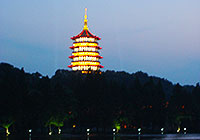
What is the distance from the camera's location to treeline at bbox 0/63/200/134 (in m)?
73.6

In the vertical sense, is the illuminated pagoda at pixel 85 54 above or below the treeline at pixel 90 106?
above

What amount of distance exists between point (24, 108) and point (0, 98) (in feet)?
16.5

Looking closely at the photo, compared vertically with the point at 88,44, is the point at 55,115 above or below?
below

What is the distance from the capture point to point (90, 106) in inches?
3514

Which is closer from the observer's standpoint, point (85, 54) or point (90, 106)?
point (90, 106)

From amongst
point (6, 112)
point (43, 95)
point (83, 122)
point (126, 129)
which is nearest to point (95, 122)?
point (83, 122)

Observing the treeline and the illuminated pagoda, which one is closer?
the treeline

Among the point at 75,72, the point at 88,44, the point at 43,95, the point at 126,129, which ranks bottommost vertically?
the point at 126,129

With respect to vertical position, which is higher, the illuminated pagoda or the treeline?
the illuminated pagoda

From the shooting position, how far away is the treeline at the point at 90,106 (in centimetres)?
7356

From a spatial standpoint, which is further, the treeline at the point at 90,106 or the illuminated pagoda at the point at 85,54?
the illuminated pagoda at the point at 85,54

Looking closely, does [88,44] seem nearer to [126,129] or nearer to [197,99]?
[197,99]

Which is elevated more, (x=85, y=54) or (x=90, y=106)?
(x=85, y=54)

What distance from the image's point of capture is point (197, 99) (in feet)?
371
